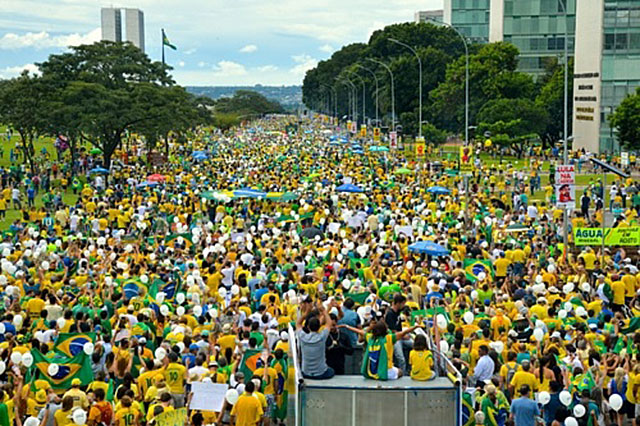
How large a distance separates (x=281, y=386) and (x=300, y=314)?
4.38ft

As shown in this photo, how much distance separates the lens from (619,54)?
63812 millimetres

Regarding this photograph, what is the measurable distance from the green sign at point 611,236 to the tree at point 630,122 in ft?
112

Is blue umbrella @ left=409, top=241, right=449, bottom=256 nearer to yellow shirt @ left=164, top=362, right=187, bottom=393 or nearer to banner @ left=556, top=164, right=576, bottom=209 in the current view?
banner @ left=556, top=164, right=576, bottom=209

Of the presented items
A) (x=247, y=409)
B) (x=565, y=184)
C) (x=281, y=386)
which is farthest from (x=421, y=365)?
(x=565, y=184)

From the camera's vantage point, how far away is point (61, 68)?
57000 millimetres

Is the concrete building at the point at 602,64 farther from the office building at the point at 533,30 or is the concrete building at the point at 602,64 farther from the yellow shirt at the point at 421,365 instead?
the yellow shirt at the point at 421,365

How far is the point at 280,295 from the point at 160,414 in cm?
638

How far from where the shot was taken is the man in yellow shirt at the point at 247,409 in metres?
10.0

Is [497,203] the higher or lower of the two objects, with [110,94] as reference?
lower

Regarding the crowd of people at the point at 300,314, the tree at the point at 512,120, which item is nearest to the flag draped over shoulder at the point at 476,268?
the crowd of people at the point at 300,314

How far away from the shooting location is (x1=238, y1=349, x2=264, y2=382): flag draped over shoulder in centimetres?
1180

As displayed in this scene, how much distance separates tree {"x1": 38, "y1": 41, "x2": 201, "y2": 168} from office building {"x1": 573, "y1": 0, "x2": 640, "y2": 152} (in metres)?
28.0

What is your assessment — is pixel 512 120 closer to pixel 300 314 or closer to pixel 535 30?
pixel 535 30

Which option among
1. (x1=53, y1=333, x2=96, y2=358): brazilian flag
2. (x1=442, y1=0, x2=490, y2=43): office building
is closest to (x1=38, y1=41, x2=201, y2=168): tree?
(x1=53, y1=333, x2=96, y2=358): brazilian flag
